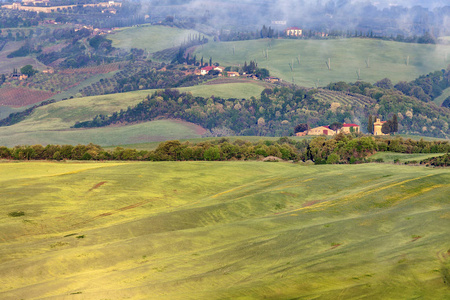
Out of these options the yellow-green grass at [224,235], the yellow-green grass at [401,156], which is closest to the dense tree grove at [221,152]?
the yellow-green grass at [401,156]

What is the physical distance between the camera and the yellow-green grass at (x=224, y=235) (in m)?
45.6

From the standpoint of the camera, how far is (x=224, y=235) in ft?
216

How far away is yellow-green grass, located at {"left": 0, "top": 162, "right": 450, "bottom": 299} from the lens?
45.6m

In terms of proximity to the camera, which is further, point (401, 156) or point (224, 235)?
point (401, 156)

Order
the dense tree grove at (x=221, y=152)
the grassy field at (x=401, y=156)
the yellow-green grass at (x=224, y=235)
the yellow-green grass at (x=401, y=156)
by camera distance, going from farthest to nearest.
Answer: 1. the dense tree grove at (x=221, y=152)
2. the grassy field at (x=401, y=156)
3. the yellow-green grass at (x=401, y=156)
4. the yellow-green grass at (x=224, y=235)

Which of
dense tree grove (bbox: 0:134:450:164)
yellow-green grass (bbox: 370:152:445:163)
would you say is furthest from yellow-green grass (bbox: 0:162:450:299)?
dense tree grove (bbox: 0:134:450:164)

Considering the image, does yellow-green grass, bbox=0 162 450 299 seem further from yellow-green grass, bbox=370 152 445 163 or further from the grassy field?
the grassy field

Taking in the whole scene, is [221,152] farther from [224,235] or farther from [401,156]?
[224,235]

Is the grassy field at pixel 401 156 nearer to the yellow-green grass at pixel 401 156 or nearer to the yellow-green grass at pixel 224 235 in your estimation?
the yellow-green grass at pixel 401 156

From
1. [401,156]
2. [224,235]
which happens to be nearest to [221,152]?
[401,156]

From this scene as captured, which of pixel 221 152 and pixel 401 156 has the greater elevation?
pixel 401 156

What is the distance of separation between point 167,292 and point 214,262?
8911 millimetres

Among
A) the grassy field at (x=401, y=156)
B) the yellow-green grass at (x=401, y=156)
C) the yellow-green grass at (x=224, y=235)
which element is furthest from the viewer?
the grassy field at (x=401, y=156)

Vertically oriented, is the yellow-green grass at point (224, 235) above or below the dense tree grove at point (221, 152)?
above
